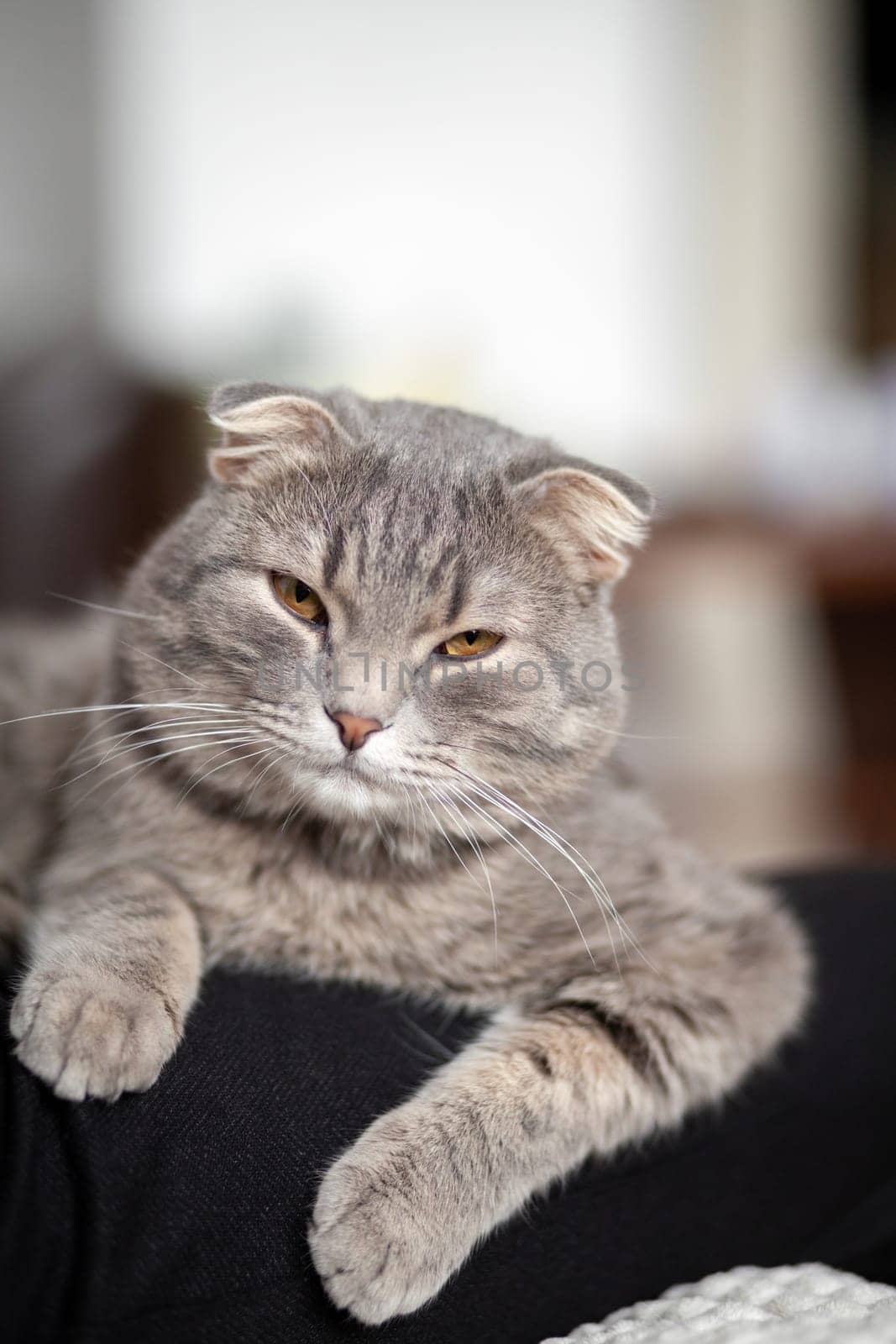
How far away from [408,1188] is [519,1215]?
144 mm

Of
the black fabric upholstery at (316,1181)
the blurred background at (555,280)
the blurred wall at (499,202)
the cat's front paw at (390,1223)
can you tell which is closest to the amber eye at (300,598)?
the black fabric upholstery at (316,1181)

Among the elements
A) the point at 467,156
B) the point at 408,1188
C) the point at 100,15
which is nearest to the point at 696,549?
the point at 467,156

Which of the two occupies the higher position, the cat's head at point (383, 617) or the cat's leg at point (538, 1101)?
the cat's head at point (383, 617)

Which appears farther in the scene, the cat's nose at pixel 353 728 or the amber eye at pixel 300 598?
the amber eye at pixel 300 598

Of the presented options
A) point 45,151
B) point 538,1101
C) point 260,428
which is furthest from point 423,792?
point 45,151

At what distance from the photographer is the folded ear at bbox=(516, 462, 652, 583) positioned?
1072 mm

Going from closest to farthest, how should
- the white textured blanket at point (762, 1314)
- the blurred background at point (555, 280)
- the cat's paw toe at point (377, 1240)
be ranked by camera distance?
the white textured blanket at point (762, 1314)
the cat's paw toe at point (377, 1240)
the blurred background at point (555, 280)

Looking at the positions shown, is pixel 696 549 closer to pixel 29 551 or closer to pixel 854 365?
pixel 29 551

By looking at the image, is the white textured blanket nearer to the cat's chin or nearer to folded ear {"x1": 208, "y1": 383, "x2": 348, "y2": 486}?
the cat's chin

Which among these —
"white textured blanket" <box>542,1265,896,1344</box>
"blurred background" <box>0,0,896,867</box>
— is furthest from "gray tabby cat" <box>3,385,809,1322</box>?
"blurred background" <box>0,0,896,867</box>

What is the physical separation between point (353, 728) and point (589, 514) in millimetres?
349

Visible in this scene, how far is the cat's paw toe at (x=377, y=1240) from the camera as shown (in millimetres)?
823

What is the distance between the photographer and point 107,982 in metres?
0.90

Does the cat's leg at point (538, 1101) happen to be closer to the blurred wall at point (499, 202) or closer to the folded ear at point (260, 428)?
the folded ear at point (260, 428)
